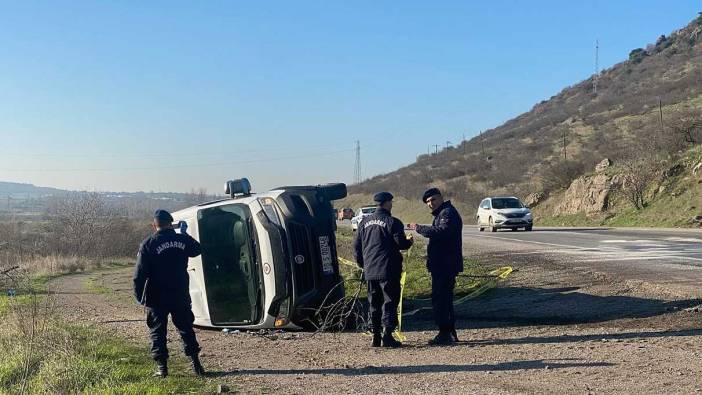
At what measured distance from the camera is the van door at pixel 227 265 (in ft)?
28.3

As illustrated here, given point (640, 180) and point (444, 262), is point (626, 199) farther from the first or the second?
point (444, 262)

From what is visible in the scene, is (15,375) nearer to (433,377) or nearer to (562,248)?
(433,377)

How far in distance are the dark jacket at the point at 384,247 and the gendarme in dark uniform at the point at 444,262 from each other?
0.70ft

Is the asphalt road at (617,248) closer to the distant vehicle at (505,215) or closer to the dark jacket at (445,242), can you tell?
the distant vehicle at (505,215)

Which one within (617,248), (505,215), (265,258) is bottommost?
(617,248)

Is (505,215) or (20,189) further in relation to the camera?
(20,189)

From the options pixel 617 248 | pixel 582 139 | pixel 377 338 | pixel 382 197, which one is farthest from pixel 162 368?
pixel 582 139

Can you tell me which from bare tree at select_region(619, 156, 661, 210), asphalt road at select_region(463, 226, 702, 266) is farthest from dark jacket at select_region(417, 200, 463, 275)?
bare tree at select_region(619, 156, 661, 210)

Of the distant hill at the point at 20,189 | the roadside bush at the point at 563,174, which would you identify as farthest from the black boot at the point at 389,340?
the distant hill at the point at 20,189

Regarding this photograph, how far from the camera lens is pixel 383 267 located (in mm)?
7344

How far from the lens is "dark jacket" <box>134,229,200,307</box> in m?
6.59

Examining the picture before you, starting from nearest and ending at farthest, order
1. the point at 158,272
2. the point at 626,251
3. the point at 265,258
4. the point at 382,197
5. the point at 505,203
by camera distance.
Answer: the point at 158,272 < the point at 382,197 < the point at 265,258 < the point at 626,251 < the point at 505,203

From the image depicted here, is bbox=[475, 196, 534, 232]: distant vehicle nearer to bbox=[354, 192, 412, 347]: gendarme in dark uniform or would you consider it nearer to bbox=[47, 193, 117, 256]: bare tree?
bbox=[354, 192, 412, 347]: gendarme in dark uniform

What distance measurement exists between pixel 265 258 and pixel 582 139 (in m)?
54.3
